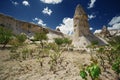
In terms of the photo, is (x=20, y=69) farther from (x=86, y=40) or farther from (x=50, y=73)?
(x=86, y=40)

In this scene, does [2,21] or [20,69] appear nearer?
[20,69]

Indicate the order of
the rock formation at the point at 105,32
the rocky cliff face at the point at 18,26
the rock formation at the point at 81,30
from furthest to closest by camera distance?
the rock formation at the point at 105,32 < the rocky cliff face at the point at 18,26 < the rock formation at the point at 81,30

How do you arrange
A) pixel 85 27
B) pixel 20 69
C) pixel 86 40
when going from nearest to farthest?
1. pixel 20 69
2. pixel 86 40
3. pixel 85 27

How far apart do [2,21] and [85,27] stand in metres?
42.9

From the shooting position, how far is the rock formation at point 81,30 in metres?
47.1

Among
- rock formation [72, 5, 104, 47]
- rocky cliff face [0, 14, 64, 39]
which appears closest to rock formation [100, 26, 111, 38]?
rocky cliff face [0, 14, 64, 39]

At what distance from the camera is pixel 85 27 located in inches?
2041

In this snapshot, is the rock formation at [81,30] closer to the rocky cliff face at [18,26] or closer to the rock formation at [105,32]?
the rocky cliff face at [18,26]

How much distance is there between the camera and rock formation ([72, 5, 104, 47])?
47062 mm

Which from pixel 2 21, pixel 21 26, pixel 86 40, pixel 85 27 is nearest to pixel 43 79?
pixel 86 40

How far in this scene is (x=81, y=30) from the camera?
50.0 metres

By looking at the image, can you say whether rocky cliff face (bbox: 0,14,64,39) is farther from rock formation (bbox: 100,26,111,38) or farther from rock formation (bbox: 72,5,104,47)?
rock formation (bbox: 100,26,111,38)

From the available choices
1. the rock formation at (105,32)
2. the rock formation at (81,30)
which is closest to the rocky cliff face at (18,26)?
the rock formation at (81,30)

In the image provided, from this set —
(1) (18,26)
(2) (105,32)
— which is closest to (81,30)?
(1) (18,26)
